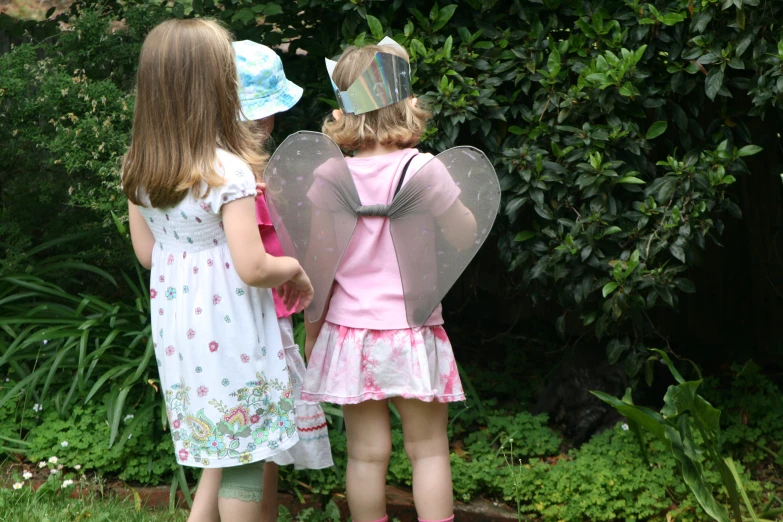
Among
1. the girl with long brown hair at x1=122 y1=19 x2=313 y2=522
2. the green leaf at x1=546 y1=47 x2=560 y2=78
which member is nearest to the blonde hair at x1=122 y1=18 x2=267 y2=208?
the girl with long brown hair at x1=122 y1=19 x2=313 y2=522

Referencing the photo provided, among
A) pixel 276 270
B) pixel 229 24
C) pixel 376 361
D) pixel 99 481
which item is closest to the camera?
pixel 276 270

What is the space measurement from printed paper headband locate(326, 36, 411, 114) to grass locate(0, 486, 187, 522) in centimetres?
171

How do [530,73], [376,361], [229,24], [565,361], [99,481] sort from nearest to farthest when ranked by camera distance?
1. [376,361]
2. [530,73]
3. [99,481]
4. [229,24]
5. [565,361]

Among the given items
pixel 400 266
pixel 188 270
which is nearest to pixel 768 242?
pixel 400 266

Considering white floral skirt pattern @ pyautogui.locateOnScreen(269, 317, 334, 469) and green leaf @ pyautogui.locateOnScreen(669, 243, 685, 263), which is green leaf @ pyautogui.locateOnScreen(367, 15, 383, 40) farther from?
green leaf @ pyautogui.locateOnScreen(669, 243, 685, 263)

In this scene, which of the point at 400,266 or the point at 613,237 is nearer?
the point at 400,266

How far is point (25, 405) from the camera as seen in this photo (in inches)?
145

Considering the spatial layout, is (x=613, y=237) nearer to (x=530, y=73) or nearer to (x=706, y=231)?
(x=706, y=231)

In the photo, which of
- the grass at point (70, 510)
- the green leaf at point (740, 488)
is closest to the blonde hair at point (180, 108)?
the grass at point (70, 510)

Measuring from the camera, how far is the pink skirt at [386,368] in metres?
2.53

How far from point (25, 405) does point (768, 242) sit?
3.57m

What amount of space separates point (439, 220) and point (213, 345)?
751 mm

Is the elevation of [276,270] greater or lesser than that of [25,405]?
greater

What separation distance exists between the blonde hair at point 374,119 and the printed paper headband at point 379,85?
0.9 inches
